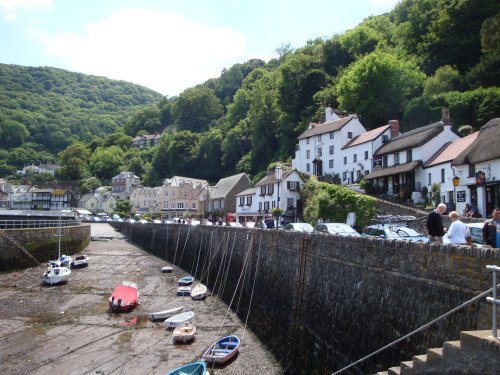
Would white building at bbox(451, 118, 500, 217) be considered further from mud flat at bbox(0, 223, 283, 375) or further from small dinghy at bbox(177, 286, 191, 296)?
small dinghy at bbox(177, 286, 191, 296)

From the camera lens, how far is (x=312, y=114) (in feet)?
250

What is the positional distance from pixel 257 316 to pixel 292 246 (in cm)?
447

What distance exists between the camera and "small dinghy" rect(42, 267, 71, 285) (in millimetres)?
31587

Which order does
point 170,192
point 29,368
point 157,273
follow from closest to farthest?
1. point 29,368
2. point 157,273
3. point 170,192

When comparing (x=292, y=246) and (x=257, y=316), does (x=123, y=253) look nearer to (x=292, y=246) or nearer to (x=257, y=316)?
(x=257, y=316)

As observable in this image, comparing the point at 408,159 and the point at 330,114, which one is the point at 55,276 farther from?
the point at 330,114

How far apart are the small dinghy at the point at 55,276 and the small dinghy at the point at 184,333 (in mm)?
15518

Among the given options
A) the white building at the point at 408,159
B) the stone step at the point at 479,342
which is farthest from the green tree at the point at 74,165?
the stone step at the point at 479,342

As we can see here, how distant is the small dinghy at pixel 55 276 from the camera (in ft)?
104

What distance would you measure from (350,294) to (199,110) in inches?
5378

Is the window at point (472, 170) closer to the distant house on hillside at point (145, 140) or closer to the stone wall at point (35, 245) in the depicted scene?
the stone wall at point (35, 245)

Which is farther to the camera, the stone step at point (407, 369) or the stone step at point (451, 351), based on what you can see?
the stone step at point (407, 369)

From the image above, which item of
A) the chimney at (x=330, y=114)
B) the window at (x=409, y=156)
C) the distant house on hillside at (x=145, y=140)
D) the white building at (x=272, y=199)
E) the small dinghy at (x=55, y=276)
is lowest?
the small dinghy at (x=55, y=276)

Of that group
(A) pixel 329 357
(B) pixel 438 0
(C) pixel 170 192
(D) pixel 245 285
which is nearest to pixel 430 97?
(B) pixel 438 0
